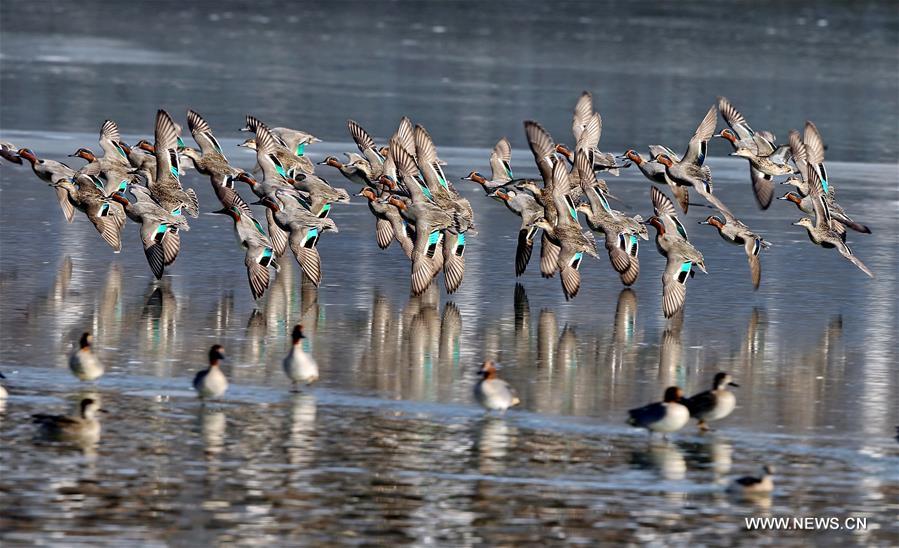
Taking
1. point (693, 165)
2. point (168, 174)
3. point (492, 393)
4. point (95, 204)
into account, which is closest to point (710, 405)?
point (492, 393)

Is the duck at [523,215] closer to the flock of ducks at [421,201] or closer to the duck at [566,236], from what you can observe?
the flock of ducks at [421,201]

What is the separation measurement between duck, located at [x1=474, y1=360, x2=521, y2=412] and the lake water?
0.47 feet

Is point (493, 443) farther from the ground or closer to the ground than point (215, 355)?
closer to the ground

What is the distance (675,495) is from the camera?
10930mm

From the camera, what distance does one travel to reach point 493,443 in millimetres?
11961

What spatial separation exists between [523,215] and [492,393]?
6262mm

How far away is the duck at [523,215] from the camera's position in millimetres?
18328

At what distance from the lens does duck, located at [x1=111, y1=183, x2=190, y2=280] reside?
17750mm

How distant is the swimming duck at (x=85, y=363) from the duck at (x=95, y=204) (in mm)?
5515

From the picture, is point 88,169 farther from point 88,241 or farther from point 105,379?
point 105,379

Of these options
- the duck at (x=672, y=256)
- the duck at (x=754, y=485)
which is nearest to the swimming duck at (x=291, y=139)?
the duck at (x=672, y=256)

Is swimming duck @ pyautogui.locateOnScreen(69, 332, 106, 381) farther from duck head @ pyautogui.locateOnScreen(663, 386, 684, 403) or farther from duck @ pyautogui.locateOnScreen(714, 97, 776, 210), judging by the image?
duck @ pyautogui.locateOnScreen(714, 97, 776, 210)

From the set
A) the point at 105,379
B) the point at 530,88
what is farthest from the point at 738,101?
the point at 105,379

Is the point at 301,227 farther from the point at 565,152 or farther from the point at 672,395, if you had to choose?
the point at 672,395
